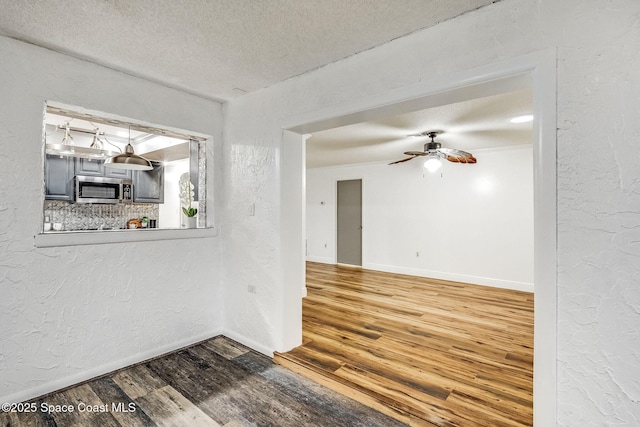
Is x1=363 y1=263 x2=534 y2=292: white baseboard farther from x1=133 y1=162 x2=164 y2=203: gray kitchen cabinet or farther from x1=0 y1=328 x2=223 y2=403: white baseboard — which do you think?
x1=133 y1=162 x2=164 y2=203: gray kitchen cabinet

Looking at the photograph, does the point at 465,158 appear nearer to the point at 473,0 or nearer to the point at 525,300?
the point at 525,300

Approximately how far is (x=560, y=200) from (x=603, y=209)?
0.16 metres

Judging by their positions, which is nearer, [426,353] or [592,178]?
[592,178]

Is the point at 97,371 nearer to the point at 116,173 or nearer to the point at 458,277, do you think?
the point at 116,173

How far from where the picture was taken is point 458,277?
219 inches

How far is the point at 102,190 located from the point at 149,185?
65 centimetres

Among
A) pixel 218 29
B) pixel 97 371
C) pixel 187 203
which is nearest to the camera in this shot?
pixel 218 29

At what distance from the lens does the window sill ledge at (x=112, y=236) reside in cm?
222

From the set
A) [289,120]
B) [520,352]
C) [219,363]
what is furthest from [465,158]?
[219,363]

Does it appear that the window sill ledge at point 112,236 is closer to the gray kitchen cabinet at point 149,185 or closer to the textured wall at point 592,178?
the gray kitchen cabinet at point 149,185

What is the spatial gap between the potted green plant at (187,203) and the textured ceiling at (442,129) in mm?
1773

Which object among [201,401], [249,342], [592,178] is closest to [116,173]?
[249,342]

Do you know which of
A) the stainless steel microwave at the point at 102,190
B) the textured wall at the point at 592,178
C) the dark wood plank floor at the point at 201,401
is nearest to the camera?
the textured wall at the point at 592,178

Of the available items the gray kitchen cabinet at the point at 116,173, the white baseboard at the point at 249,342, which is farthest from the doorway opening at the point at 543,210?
the gray kitchen cabinet at the point at 116,173
